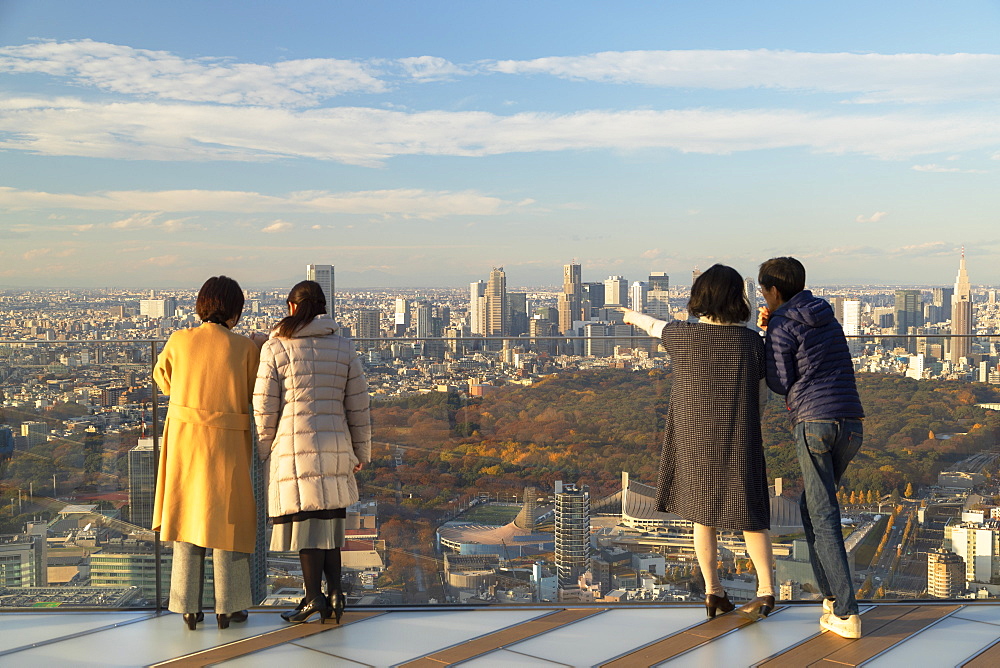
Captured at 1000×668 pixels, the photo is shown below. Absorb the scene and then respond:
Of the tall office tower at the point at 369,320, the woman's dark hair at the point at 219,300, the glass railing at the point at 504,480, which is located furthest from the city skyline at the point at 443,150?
the woman's dark hair at the point at 219,300

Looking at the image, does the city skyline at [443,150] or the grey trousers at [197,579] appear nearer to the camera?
the grey trousers at [197,579]

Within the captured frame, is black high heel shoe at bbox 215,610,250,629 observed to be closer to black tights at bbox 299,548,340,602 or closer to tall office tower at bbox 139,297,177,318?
black tights at bbox 299,548,340,602

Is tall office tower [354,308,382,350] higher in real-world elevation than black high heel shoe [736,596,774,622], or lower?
higher

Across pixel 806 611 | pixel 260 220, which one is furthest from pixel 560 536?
pixel 260 220

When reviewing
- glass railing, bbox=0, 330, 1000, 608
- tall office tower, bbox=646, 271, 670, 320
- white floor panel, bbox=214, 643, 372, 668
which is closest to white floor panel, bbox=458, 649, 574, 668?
white floor panel, bbox=214, 643, 372, 668

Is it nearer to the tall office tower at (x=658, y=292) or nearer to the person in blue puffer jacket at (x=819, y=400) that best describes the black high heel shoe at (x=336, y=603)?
the person in blue puffer jacket at (x=819, y=400)

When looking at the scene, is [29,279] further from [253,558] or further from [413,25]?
[253,558]

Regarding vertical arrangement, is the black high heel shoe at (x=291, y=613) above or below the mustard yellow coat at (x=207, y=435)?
below
